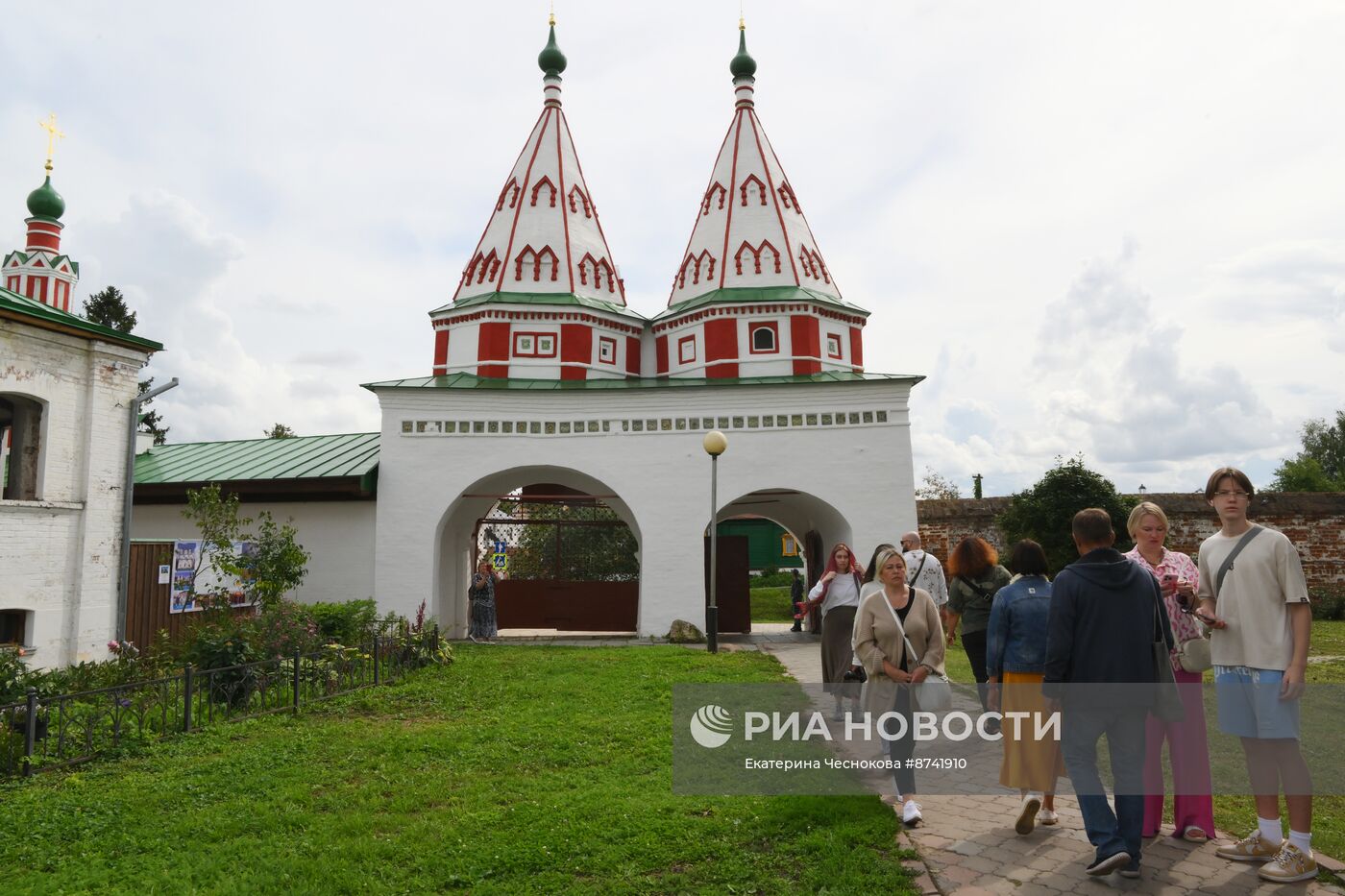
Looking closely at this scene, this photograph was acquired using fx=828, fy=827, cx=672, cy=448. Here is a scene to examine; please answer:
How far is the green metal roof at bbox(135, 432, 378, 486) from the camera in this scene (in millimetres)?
15344

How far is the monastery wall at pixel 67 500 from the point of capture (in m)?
8.98

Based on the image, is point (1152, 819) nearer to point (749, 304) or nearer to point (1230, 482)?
point (1230, 482)

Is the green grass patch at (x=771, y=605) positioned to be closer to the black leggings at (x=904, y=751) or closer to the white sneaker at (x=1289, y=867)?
the black leggings at (x=904, y=751)

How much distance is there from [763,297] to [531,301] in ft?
16.4

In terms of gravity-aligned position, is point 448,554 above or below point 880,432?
below

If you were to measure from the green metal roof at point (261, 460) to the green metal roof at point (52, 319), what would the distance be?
5085 millimetres

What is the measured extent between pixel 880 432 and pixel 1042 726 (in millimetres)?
10619

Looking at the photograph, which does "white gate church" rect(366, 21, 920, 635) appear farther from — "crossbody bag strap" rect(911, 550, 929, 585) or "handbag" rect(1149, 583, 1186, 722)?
"handbag" rect(1149, 583, 1186, 722)

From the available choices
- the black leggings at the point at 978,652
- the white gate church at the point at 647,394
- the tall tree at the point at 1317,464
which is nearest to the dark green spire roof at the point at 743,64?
the white gate church at the point at 647,394

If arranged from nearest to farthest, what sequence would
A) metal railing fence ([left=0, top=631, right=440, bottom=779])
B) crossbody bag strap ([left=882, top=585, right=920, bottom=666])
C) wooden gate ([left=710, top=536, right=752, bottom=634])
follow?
1. crossbody bag strap ([left=882, top=585, right=920, bottom=666])
2. metal railing fence ([left=0, top=631, right=440, bottom=779])
3. wooden gate ([left=710, top=536, right=752, bottom=634])

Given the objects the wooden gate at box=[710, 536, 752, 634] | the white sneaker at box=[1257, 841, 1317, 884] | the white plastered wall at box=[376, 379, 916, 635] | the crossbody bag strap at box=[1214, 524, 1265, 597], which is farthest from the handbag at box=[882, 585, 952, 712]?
the wooden gate at box=[710, 536, 752, 634]

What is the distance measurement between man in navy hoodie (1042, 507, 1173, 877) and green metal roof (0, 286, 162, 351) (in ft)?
32.9

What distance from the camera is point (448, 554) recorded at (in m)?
16.5

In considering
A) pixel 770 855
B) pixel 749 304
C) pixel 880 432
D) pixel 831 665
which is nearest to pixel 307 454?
pixel 749 304
